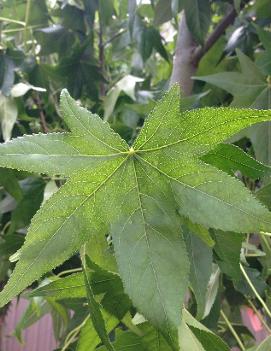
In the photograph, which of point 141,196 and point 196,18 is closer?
point 141,196

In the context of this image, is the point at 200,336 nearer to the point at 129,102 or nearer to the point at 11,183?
the point at 11,183

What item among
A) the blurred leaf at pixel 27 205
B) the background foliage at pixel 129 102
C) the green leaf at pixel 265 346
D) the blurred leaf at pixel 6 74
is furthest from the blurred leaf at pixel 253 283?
the blurred leaf at pixel 6 74

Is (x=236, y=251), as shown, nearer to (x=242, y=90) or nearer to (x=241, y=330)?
(x=242, y=90)

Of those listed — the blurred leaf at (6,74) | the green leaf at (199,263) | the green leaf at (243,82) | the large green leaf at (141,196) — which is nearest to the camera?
the large green leaf at (141,196)

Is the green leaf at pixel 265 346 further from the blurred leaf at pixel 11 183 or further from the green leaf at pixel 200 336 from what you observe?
the blurred leaf at pixel 11 183


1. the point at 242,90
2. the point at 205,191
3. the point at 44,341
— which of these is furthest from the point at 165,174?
the point at 44,341

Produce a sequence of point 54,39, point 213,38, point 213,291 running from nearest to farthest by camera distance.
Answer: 1. point 213,291
2. point 213,38
3. point 54,39

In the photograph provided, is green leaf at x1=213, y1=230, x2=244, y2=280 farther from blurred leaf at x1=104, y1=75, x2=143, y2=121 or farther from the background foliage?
blurred leaf at x1=104, y1=75, x2=143, y2=121

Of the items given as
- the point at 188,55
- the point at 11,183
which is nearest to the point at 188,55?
the point at 188,55
